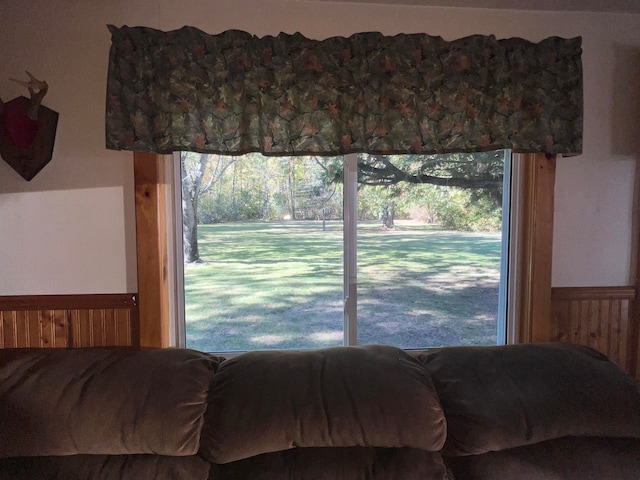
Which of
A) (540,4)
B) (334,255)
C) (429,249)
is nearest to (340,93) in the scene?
(334,255)

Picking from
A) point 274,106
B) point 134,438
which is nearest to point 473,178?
point 274,106

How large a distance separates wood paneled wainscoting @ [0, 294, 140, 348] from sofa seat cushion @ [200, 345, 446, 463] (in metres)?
0.95

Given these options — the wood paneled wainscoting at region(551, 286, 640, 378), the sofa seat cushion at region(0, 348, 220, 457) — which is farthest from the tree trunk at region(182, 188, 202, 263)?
the wood paneled wainscoting at region(551, 286, 640, 378)

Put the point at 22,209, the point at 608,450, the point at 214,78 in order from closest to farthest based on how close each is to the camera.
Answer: the point at 608,450 < the point at 214,78 < the point at 22,209

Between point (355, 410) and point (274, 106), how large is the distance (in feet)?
4.39

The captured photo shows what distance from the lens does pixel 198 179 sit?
2195 millimetres

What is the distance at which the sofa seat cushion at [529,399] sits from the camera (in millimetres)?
1227

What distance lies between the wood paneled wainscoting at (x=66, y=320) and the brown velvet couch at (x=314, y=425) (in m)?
0.74

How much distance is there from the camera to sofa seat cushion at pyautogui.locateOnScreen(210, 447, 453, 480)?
3.81 feet

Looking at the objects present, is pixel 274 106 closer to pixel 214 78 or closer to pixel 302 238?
pixel 214 78

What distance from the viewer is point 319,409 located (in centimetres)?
124

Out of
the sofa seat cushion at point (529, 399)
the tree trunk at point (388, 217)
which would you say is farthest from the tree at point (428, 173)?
the sofa seat cushion at point (529, 399)

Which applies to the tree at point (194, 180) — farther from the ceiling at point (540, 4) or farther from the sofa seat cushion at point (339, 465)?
the sofa seat cushion at point (339, 465)

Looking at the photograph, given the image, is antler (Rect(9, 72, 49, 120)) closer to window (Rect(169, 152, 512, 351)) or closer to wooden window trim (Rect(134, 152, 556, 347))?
wooden window trim (Rect(134, 152, 556, 347))
